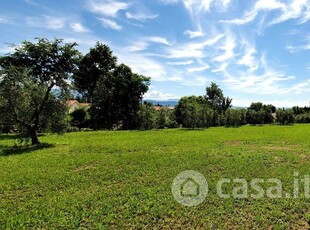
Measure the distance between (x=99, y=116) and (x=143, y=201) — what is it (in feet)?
138

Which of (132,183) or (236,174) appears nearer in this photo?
(132,183)

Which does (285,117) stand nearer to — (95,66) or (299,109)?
(299,109)

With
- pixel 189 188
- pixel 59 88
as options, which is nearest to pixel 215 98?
pixel 59 88

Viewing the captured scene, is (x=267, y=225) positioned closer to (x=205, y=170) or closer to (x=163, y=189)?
(x=163, y=189)

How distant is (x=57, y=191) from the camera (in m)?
10.4

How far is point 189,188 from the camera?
34.7 feet

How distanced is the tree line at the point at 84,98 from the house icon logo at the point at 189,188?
49.7ft

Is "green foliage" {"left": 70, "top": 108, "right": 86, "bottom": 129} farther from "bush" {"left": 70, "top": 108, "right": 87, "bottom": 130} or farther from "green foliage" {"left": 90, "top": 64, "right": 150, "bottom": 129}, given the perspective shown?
"green foliage" {"left": 90, "top": 64, "right": 150, "bottom": 129}

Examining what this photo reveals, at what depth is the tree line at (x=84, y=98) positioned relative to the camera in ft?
71.9

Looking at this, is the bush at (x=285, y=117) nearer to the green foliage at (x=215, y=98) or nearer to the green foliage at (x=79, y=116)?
the green foliage at (x=215, y=98)

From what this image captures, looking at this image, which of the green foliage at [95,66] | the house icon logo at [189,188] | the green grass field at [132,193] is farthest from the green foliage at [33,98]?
the green foliage at [95,66]

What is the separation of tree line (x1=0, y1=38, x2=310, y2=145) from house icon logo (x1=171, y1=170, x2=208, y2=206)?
1514 cm

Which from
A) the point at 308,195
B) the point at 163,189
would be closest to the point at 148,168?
the point at 163,189

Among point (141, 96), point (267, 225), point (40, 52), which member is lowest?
point (267, 225)
